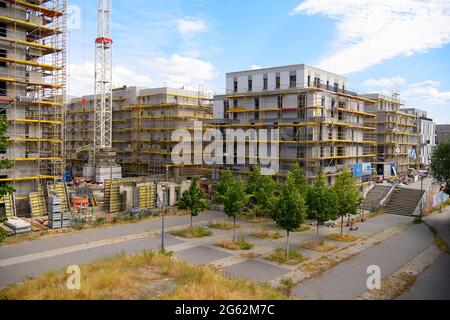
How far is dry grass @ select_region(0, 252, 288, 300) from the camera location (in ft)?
41.0

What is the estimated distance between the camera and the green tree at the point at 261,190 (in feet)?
96.9

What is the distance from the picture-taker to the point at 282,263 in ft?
67.6

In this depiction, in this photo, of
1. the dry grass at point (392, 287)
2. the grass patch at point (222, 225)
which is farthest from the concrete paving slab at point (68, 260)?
the dry grass at point (392, 287)

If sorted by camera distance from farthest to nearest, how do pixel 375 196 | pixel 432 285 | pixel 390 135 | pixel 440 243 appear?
pixel 390 135 < pixel 375 196 < pixel 440 243 < pixel 432 285

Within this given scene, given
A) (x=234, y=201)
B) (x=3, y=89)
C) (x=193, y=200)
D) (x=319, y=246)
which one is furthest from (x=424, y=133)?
(x=3, y=89)

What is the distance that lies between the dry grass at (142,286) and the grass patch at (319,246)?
10002 mm

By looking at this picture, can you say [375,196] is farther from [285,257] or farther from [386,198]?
[285,257]

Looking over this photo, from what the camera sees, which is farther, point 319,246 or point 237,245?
point 319,246

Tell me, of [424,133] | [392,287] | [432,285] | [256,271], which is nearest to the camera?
[392,287]

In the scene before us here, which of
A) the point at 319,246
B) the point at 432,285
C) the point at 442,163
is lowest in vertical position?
the point at 432,285

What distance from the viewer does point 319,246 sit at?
2414 cm

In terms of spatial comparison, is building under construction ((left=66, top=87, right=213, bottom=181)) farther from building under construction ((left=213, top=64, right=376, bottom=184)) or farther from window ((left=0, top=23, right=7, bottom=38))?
window ((left=0, top=23, right=7, bottom=38))

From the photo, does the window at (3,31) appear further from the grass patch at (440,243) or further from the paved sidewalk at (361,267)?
the grass patch at (440,243)

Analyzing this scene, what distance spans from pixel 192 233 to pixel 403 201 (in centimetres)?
2311
